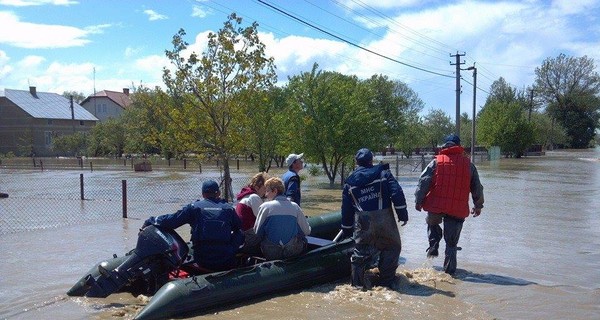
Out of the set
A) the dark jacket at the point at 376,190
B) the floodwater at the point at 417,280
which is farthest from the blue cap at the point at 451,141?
the floodwater at the point at 417,280

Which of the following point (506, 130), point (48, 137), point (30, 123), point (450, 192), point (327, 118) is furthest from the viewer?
point (48, 137)

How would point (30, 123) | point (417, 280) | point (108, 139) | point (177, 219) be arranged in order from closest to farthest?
point (177, 219) → point (417, 280) → point (108, 139) → point (30, 123)

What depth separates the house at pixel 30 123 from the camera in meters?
72.0

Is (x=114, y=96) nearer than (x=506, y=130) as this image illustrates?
No

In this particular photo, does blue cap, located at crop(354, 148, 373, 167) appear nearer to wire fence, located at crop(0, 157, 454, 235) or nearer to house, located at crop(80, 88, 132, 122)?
wire fence, located at crop(0, 157, 454, 235)

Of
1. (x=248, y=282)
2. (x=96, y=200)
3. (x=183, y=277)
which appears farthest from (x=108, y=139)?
(x=248, y=282)

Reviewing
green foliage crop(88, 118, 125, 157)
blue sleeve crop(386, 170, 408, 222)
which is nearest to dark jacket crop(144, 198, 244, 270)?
blue sleeve crop(386, 170, 408, 222)

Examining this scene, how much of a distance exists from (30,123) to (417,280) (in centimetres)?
7288

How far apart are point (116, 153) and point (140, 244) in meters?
60.6

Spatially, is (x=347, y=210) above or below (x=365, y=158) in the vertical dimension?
below

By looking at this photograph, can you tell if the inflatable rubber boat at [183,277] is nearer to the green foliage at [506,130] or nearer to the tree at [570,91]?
the green foliage at [506,130]

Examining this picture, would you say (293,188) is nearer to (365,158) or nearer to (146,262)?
(365,158)

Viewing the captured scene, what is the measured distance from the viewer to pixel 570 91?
8831 centimetres

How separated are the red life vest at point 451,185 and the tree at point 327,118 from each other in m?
14.5
